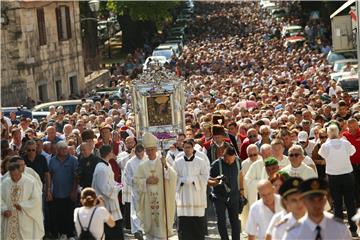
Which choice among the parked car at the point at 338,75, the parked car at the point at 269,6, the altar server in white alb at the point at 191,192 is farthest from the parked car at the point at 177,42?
the altar server in white alb at the point at 191,192

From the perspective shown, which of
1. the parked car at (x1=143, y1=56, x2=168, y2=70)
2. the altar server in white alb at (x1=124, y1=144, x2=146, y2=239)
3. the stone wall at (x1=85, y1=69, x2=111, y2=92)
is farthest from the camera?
the stone wall at (x1=85, y1=69, x2=111, y2=92)

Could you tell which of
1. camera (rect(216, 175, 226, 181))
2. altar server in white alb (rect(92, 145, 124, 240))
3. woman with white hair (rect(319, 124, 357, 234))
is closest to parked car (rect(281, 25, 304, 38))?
woman with white hair (rect(319, 124, 357, 234))

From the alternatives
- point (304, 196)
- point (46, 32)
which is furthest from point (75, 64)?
point (304, 196)

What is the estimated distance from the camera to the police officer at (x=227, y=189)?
17.3m

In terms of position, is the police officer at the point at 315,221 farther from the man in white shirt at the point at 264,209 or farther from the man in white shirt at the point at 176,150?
the man in white shirt at the point at 176,150

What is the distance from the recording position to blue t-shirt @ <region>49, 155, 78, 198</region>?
18.3 m

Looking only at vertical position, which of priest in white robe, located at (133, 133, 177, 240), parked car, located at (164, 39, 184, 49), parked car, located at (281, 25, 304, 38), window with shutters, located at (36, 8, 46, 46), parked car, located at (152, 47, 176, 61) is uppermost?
window with shutters, located at (36, 8, 46, 46)

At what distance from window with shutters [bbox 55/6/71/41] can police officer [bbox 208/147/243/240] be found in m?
34.2

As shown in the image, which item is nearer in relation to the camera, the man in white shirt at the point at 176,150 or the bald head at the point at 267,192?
the bald head at the point at 267,192

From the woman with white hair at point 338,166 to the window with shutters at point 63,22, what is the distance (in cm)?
3390

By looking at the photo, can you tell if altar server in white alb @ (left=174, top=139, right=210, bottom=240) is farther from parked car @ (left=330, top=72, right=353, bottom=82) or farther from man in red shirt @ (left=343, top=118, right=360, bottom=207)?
parked car @ (left=330, top=72, right=353, bottom=82)

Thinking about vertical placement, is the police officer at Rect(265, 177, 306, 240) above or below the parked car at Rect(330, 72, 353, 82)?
above

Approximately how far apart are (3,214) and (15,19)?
3076 cm

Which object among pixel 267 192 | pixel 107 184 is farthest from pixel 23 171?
pixel 267 192
